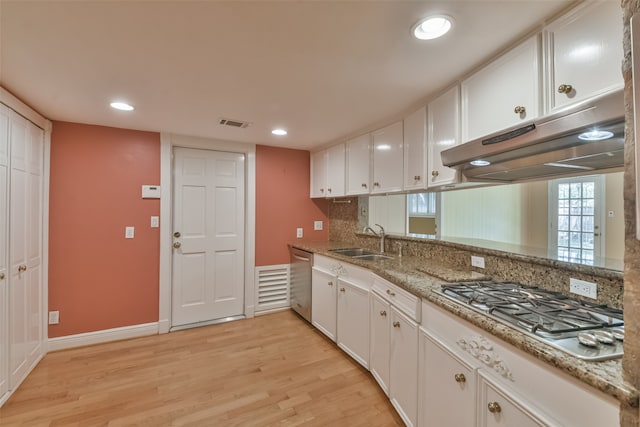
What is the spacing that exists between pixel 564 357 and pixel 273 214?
315 cm

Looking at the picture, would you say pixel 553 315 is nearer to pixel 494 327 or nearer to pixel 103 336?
pixel 494 327

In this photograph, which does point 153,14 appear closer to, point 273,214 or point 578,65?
point 578,65

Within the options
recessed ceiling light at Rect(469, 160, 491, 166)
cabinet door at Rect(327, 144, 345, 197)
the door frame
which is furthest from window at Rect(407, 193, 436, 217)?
the door frame

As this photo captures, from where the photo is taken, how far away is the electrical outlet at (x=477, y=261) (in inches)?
74.4

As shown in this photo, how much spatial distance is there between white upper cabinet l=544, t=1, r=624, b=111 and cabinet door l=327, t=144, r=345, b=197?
2.12 metres

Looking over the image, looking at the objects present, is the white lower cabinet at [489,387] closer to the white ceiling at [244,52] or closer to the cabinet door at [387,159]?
the cabinet door at [387,159]

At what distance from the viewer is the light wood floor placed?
1.79 metres

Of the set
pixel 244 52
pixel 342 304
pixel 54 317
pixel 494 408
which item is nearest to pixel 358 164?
pixel 342 304

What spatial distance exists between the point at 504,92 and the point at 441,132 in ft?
1.55

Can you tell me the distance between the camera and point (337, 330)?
8.70ft

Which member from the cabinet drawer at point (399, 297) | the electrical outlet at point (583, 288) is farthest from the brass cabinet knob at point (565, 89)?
the cabinet drawer at point (399, 297)

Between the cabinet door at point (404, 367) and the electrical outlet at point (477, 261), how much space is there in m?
0.66

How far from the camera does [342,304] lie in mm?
2566

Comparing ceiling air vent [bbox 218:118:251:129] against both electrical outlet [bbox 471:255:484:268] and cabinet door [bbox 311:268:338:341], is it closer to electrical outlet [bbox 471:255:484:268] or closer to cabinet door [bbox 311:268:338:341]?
cabinet door [bbox 311:268:338:341]
